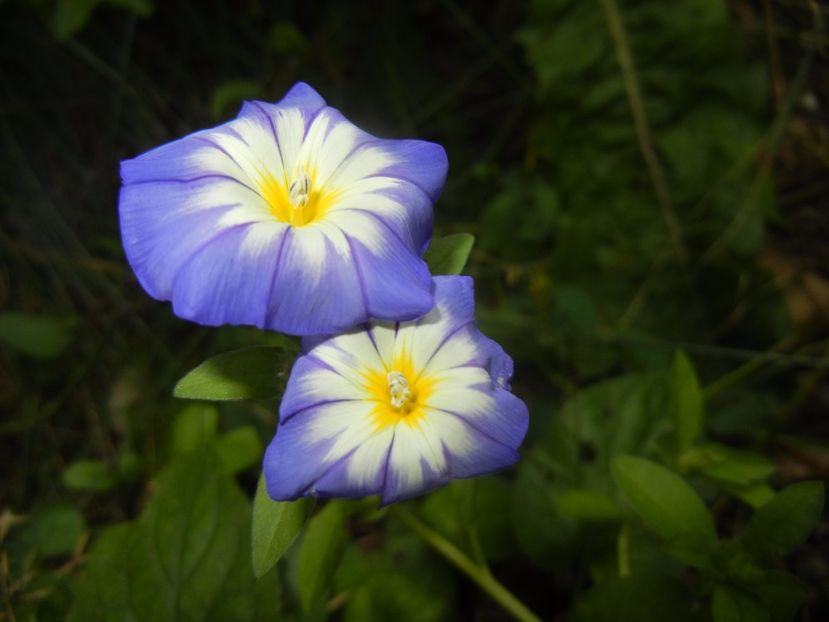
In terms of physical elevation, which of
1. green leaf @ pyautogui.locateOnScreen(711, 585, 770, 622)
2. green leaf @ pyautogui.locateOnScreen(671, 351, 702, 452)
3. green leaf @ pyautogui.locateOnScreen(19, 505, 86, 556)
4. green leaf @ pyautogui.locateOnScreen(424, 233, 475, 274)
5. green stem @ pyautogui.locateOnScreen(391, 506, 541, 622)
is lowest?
green leaf @ pyautogui.locateOnScreen(19, 505, 86, 556)

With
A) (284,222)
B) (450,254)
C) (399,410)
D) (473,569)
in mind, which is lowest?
(473,569)

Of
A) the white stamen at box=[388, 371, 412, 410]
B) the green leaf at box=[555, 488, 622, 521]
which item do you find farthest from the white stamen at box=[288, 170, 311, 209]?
the green leaf at box=[555, 488, 622, 521]

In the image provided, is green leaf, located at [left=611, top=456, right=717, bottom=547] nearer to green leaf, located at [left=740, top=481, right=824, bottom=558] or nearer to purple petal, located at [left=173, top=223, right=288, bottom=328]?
green leaf, located at [left=740, top=481, right=824, bottom=558]

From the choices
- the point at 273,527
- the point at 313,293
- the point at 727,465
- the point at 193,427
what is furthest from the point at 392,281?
the point at 193,427

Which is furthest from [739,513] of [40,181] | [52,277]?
[40,181]

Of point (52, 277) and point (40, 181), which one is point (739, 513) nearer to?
point (52, 277)

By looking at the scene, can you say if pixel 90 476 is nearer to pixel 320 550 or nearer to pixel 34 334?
pixel 34 334

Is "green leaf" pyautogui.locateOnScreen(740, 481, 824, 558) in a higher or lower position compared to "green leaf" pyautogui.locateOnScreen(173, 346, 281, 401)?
lower
